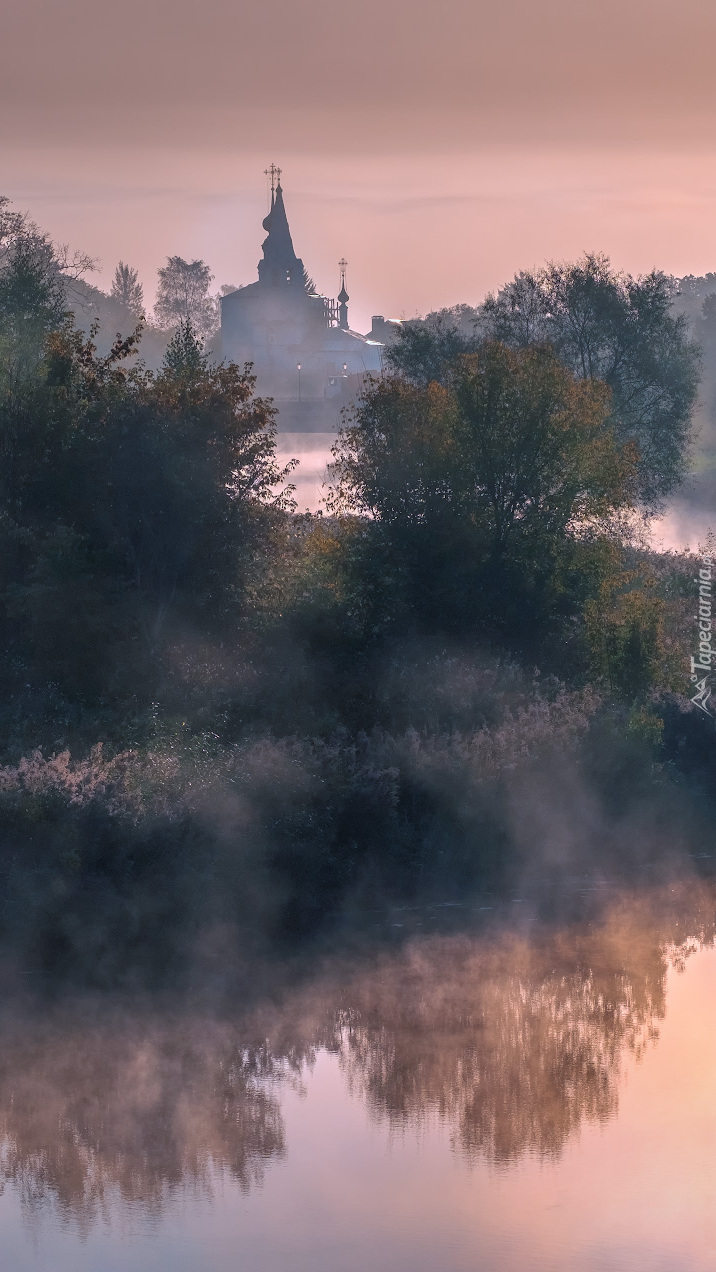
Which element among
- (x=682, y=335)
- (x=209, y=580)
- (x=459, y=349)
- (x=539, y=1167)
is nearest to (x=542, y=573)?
(x=209, y=580)

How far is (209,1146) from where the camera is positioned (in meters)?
14.9

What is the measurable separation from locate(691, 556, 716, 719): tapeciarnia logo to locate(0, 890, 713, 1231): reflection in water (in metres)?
8.97

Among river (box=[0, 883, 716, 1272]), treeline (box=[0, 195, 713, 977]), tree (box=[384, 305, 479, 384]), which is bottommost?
river (box=[0, 883, 716, 1272])

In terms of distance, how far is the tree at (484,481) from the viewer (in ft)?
95.3

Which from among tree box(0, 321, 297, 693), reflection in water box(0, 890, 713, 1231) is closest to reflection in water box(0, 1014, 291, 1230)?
reflection in water box(0, 890, 713, 1231)

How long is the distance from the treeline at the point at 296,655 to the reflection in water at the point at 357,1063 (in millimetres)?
2099

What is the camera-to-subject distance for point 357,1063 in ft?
56.9

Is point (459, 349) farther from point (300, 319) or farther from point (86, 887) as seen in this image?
point (300, 319)

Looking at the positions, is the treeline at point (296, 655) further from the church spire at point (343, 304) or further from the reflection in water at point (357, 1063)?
the church spire at point (343, 304)

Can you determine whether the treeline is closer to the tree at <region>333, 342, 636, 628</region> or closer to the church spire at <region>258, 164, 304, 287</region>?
the tree at <region>333, 342, 636, 628</region>

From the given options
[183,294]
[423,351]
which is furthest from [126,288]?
[423,351]

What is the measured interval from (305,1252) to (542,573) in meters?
18.3

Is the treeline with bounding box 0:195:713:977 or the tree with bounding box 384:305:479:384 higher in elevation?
the tree with bounding box 384:305:479:384

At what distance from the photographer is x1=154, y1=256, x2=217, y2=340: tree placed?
7392 inches
